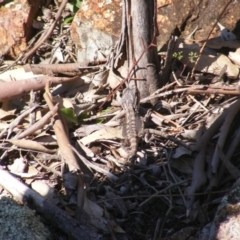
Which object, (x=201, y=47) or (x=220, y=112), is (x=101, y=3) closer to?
(x=201, y=47)

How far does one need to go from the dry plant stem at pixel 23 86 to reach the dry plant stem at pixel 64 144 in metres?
0.28

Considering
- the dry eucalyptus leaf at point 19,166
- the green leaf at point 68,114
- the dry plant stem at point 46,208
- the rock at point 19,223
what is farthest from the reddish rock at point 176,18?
the rock at point 19,223

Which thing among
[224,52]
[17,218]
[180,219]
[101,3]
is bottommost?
[180,219]

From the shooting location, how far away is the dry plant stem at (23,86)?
15.3 feet

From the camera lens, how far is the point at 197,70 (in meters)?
4.75

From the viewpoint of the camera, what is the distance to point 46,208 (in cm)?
364

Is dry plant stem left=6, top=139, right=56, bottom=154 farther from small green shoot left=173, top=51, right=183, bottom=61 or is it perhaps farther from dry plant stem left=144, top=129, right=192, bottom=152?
small green shoot left=173, top=51, right=183, bottom=61

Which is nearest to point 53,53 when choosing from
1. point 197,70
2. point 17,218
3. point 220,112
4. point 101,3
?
point 101,3

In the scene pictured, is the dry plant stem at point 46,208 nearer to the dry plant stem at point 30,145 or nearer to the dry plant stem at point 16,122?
the dry plant stem at point 30,145

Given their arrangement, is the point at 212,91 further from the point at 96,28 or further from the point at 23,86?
the point at 23,86

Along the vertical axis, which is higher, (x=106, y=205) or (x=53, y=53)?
(x=53, y=53)

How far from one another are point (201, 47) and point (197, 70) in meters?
0.20

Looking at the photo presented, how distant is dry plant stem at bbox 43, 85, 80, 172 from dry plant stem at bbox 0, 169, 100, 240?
1.21 ft

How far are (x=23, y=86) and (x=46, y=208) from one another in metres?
1.44
